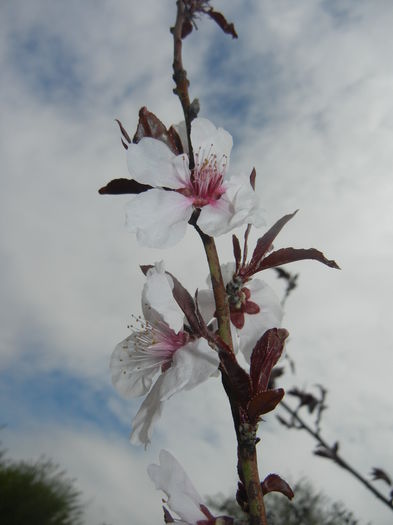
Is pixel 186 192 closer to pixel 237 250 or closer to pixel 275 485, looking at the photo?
pixel 237 250

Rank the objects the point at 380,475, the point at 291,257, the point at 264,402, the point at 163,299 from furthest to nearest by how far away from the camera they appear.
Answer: the point at 380,475
the point at 291,257
the point at 163,299
the point at 264,402

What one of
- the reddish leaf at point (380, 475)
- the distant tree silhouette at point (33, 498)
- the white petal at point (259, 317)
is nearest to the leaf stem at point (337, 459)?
the reddish leaf at point (380, 475)

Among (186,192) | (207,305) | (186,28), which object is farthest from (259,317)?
(186,28)

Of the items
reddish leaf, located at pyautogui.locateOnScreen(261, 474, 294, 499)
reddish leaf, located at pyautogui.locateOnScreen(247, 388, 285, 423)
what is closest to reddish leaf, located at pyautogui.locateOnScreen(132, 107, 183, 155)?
reddish leaf, located at pyautogui.locateOnScreen(247, 388, 285, 423)

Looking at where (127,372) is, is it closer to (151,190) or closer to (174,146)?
(151,190)

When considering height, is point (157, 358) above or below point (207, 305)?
below

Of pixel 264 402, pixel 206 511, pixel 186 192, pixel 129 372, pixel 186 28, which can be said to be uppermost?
pixel 186 28

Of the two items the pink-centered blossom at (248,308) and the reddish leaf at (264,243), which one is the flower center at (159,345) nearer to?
the pink-centered blossom at (248,308)
